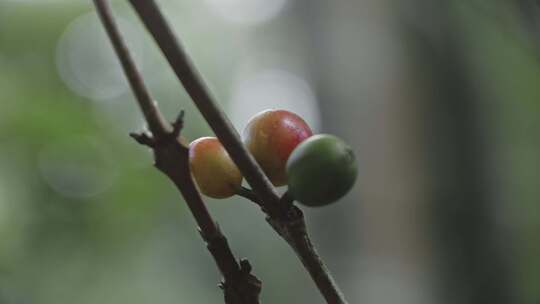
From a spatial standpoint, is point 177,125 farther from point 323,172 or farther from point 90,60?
point 90,60

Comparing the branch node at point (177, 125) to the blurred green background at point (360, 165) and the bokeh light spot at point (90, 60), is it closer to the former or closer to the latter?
the blurred green background at point (360, 165)

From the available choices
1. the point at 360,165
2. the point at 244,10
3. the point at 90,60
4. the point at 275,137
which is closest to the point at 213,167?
the point at 275,137

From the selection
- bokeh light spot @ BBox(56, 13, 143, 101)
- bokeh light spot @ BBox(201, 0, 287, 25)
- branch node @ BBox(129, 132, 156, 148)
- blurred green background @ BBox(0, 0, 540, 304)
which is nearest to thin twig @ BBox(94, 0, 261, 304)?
branch node @ BBox(129, 132, 156, 148)

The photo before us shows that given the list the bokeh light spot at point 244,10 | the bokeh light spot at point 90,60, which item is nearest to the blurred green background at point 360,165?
the bokeh light spot at point 90,60

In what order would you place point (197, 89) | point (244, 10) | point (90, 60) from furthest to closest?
point (244, 10), point (90, 60), point (197, 89)

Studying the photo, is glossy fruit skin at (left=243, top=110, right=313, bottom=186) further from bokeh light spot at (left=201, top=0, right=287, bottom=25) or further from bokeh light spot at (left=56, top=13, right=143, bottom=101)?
bokeh light spot at (left=201, top=0, right=287, bottom=25)

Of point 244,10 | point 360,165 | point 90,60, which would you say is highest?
point 244,10

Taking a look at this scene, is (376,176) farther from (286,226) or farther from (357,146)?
(286,226)
